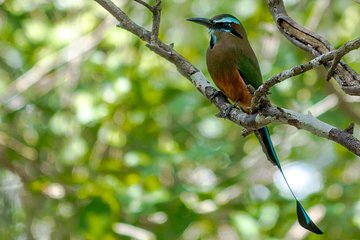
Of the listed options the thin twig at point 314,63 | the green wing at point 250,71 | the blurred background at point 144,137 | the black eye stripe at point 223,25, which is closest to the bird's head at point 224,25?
the black eye stripe at point 223,25

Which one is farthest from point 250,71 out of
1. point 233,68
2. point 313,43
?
point 313,43

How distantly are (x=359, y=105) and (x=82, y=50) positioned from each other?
2015 millimetres

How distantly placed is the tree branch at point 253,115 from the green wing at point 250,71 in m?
0.43

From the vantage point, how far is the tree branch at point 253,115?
2.49 m

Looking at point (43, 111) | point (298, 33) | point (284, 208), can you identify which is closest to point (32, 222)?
point (43, 111)

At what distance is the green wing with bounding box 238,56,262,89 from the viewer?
3.78 m

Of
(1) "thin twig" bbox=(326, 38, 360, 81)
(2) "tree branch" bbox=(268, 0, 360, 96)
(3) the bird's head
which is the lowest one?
(1) "thin twig" bbox=(326, 38, 360, 81)

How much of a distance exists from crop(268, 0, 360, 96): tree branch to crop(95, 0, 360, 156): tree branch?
15 cm

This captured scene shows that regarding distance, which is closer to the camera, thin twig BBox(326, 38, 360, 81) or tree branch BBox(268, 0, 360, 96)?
thin twig BBox(326, 38, 360, 81)

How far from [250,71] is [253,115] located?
106 centimetres

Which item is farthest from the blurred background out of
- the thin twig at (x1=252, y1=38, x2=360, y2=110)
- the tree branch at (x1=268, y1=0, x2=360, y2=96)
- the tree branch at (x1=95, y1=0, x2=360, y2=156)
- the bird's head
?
the thin twig at (x1=252, y1=38, x2=360, y2=110)

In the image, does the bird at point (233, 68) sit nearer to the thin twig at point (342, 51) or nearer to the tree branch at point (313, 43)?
the tree branch at point (313, 43)

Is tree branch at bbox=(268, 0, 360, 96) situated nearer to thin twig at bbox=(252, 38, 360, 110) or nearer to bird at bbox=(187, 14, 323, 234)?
thin twig at bbox=(252, 38, 360, 110)

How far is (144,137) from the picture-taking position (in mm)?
5453
